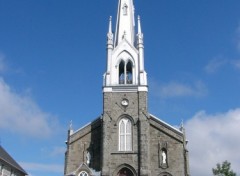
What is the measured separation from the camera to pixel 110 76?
134 feet

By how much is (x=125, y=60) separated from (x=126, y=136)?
8.75 meters

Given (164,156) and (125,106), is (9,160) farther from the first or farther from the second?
(164,156)

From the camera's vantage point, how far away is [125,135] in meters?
38.4

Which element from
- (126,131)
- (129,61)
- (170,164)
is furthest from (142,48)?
(170,164)

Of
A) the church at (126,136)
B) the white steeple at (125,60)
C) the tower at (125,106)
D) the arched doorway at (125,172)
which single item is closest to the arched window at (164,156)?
the church at (126,136)

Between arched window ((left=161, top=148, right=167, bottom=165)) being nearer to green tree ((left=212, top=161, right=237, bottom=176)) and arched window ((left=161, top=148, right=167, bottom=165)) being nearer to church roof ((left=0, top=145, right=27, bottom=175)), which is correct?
green tree ((left=212, top=161, right=237, bottom=176))

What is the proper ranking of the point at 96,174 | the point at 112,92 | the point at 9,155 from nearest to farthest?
1. the point at 96,174
2. the point at 112,92
3. the point at 9,155

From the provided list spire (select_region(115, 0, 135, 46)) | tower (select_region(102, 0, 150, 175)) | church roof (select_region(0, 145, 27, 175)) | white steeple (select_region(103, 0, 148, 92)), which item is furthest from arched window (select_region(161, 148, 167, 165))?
church roof (select_region(0, 145, 27, 175))

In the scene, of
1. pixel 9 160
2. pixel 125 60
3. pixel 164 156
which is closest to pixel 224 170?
pixel 164 156

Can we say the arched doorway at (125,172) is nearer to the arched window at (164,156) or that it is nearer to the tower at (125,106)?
the tower at (125,106)

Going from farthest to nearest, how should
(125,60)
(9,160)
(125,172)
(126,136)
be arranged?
(9,160) < (125,60) < (126,136) < (125,172)

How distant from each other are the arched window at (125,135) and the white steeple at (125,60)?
11.7 feet

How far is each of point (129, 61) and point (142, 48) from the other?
2146 millimetres

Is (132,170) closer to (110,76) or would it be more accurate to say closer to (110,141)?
(110,141)
